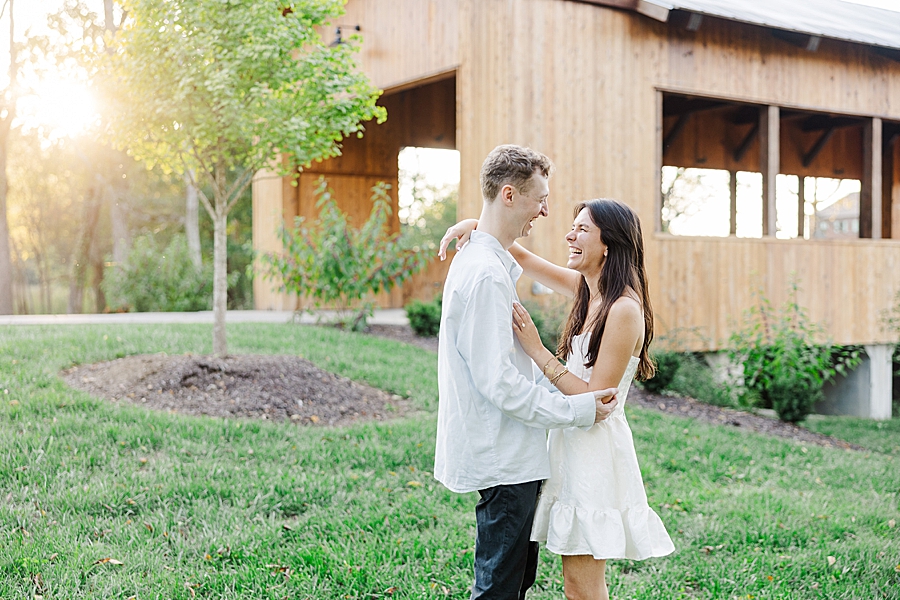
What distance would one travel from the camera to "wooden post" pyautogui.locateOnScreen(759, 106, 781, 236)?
11.2m

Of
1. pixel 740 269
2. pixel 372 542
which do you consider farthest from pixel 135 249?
pixel 372 542

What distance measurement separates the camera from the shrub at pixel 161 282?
653 inches

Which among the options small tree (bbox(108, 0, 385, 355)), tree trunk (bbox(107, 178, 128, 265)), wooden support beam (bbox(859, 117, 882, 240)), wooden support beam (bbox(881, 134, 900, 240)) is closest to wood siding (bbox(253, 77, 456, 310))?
small tree (bbox(108, 0, 385, 355))

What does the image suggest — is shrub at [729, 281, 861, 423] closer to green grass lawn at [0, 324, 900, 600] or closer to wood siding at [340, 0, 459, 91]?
green grass lawn at [0, 324, 900, 600]

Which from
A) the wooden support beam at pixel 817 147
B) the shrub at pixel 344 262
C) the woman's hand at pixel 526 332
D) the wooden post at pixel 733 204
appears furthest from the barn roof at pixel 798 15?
the woman's hand at pixel 526 332

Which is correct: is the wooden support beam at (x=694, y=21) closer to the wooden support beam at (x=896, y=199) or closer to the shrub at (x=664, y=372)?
the shrub at (x=664, y=372)

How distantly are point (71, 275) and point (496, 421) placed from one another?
30436 mm

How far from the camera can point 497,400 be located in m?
2.27

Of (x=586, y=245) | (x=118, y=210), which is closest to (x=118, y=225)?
(x=118, y=210)

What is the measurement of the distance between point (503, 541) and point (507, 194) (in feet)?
3.51

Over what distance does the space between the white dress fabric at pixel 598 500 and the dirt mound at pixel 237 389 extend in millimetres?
3739

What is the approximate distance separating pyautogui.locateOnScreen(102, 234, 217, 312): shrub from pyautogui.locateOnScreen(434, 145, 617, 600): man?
15.1m

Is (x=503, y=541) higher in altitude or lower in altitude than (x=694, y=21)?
lower

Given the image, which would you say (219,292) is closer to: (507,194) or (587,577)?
(507,194)
